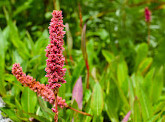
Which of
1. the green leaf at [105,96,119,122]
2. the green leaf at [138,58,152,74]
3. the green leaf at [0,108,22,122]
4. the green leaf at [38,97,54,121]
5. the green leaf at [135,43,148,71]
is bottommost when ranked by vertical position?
the green leaf at [105,96,119,122]

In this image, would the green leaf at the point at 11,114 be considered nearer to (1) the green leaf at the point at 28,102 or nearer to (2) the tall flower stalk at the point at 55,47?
(1) the green leaf at the point at 28,102

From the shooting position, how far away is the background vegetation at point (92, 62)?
4.08 ft

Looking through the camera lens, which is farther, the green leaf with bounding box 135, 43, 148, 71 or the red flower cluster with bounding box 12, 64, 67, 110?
the green leaf with bounding box 135, 43, 148, 71

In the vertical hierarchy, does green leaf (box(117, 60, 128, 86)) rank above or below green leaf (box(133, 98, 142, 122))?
above

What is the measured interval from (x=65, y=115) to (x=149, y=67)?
1.43m

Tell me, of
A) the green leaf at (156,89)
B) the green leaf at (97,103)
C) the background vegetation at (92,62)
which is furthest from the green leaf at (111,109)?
the green leaf at (156,89)

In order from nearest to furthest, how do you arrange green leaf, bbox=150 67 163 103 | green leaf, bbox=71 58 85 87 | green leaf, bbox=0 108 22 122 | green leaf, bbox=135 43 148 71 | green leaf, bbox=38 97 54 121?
green leaf, bbox=38 97 54 121
green leaf, bbox=0 108 22 122
green leaf, bbox=71 58 85 87
green leaf, bbox=150 67 163 103
green leaf, bbox=135 43 148 71

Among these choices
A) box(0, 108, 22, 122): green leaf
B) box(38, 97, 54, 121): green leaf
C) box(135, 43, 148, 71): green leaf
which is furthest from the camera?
box(135, 43, 148, 71): green leaf

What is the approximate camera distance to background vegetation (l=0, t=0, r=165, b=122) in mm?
1243

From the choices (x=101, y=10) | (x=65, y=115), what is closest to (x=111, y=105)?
(x=65, y=115)

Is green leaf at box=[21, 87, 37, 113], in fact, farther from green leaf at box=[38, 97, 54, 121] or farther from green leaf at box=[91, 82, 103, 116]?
green leaf at box=[91, 82, 103, 116]

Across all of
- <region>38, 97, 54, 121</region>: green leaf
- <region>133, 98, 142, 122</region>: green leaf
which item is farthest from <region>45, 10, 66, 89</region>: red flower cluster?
<region>133, 98, 142, 122</region>: green leaf

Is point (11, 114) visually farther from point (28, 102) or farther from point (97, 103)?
point (97, 103)

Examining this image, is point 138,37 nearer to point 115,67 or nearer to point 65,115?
point 115,67
